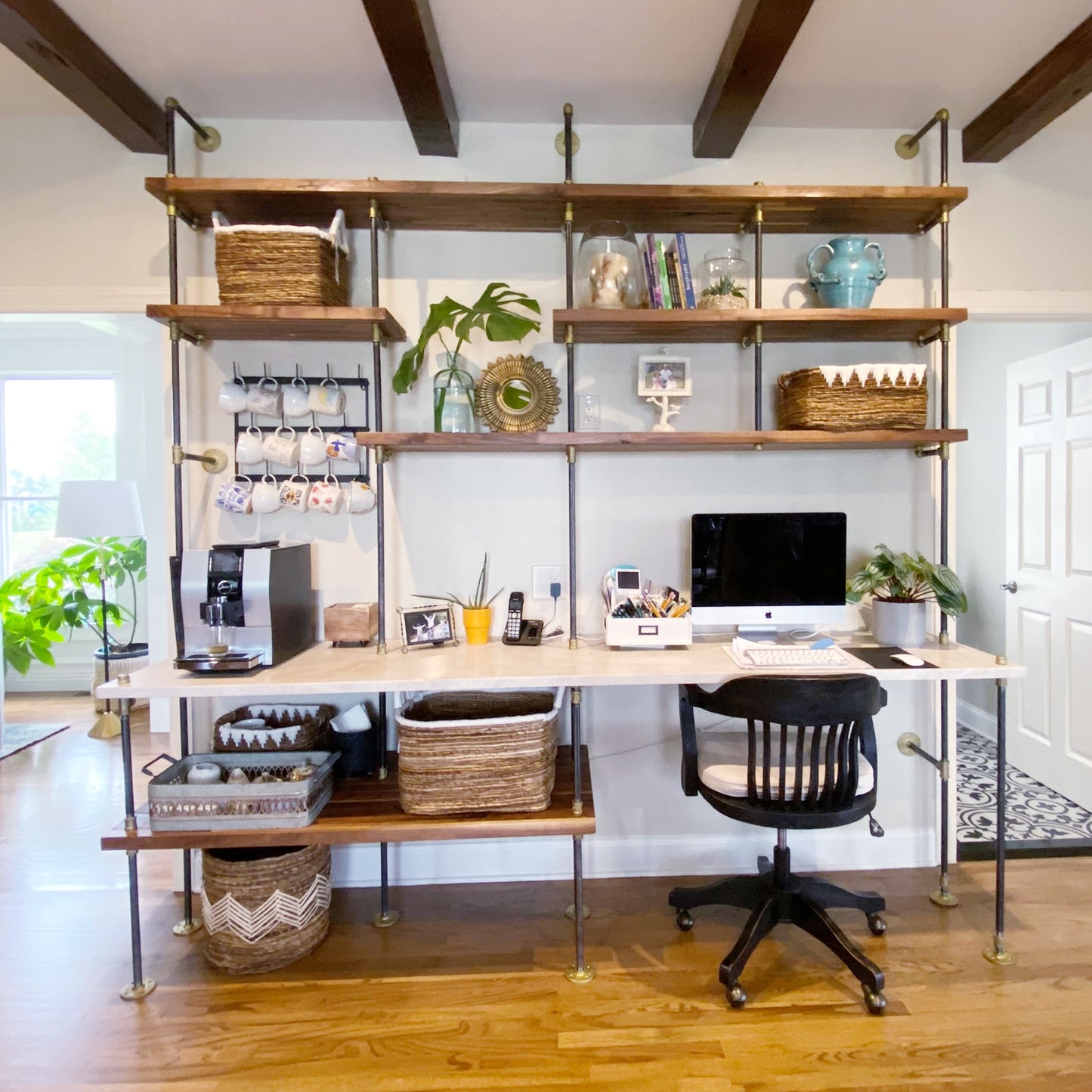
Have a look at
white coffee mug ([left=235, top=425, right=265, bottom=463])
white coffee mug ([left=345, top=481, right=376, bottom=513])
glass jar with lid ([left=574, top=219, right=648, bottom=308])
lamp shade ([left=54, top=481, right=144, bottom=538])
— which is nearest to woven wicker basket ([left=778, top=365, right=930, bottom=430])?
glass jar with lid ([left=574, top=219, right=648, bottom=308])

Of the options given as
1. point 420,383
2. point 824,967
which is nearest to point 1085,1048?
point 824,967

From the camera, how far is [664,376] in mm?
2158

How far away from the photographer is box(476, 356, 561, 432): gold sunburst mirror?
2.12 m

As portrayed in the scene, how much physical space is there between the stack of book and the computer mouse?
1160mm

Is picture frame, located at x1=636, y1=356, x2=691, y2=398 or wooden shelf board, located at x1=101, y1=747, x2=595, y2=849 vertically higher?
picture frame, located at x1=636, y1=356, x2=691, y2=398

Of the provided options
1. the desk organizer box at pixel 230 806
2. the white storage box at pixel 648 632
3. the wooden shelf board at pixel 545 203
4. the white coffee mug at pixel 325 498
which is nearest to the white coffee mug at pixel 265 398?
the white coffee mug at pixel 325 498

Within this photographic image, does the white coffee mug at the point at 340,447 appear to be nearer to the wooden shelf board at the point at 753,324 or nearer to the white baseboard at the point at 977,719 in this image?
the wooden shelf board at the point at 753,324

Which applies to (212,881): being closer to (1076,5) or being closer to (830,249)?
(830,249)

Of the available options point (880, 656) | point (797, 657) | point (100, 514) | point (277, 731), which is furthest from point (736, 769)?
point (100, 514)

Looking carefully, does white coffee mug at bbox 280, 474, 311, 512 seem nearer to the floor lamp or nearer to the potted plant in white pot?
the potted plant in white pot

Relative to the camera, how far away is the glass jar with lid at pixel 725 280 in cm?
206

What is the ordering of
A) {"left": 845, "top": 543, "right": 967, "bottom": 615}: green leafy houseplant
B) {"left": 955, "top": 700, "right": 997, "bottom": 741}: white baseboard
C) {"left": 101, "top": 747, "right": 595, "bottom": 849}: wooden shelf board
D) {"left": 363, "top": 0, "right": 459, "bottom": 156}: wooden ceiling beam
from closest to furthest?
{"left": 363, "top": 0, "right": 459, "bottom": 156}: wooden ceiling beam → {"left": 101, "top": 747, "right": 595, "bottom": 849}: wooden shelf board → {"left": 845, "top": 543, "right": 967, "bottom": 615}: green leafy houseplant → {"left": 955, "top": 700, "right": 997, "bottom": 741}: white baseboard

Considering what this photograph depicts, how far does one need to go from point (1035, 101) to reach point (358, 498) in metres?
2.32

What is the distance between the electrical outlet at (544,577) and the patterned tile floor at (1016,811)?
1.72m
